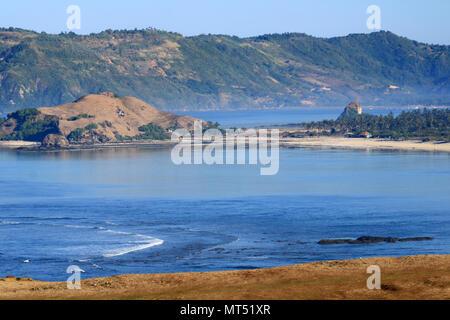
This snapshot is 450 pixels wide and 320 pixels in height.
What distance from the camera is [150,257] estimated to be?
49.2 meters

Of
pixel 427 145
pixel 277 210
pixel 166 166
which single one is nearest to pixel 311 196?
pixel 277 210

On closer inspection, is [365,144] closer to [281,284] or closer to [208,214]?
[208,214]

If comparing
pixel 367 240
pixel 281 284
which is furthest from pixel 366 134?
pixel 281 284

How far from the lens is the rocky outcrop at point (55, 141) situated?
17969cm

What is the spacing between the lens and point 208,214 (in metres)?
70.2

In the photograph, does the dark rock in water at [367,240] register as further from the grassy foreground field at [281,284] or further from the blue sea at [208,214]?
the grassy foreground field at [281,284]

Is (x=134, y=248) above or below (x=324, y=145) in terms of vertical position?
below

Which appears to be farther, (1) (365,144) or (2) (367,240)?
(1) (365,144)

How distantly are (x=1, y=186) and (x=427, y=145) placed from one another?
3467 inches

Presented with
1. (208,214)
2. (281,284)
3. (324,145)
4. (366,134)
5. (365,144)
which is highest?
(366,134)

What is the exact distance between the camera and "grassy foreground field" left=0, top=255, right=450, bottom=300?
29312mm

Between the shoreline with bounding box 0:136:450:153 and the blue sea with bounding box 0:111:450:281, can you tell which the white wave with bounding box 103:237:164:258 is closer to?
the blue sea with bounding box 0:111:450:281
